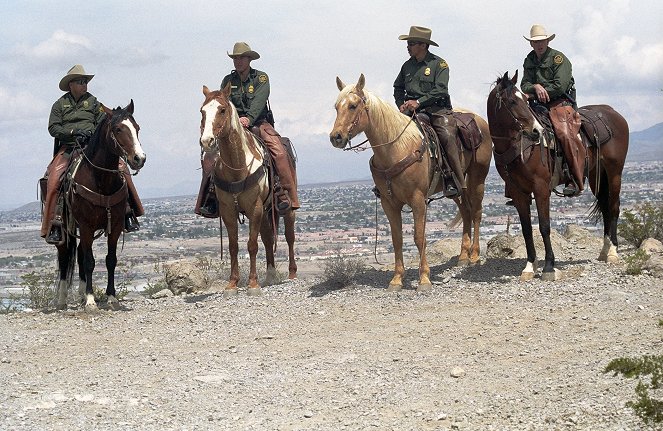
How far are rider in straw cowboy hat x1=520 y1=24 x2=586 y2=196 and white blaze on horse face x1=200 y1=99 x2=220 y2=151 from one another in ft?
Answer: 14.1

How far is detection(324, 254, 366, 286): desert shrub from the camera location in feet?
41.3

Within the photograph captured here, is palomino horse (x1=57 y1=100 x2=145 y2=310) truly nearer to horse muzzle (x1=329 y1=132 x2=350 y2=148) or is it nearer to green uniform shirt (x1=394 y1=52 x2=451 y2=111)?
horse muzzle (x1=329 y1=132 x2=350 y2=148)

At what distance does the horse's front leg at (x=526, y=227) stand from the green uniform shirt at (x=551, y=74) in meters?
1.51

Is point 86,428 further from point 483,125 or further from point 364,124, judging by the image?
point 483,125

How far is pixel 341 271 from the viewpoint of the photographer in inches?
498

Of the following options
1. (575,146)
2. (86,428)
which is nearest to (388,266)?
(575,146)

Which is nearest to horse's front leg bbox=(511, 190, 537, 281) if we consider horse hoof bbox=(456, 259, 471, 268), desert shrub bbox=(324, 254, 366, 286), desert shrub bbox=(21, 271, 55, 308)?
horse hoof bbox=(456, 259, 471, 268)

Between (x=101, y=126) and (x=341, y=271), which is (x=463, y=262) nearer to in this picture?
(x=341, y=271)

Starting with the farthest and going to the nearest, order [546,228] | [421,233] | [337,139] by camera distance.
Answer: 1. [546,228]
2. [421,233]
3. [337,139]

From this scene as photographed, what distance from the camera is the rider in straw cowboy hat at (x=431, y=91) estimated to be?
12242mm

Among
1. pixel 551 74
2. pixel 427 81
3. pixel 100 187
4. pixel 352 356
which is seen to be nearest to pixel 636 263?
pixel 551 74

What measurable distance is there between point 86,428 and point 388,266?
837 centimetres

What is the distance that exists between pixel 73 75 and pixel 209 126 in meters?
2.46

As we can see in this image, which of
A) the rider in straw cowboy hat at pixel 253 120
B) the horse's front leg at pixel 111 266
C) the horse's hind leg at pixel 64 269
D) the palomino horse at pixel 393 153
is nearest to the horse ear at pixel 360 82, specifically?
the palomino horse at pixel 393 153
